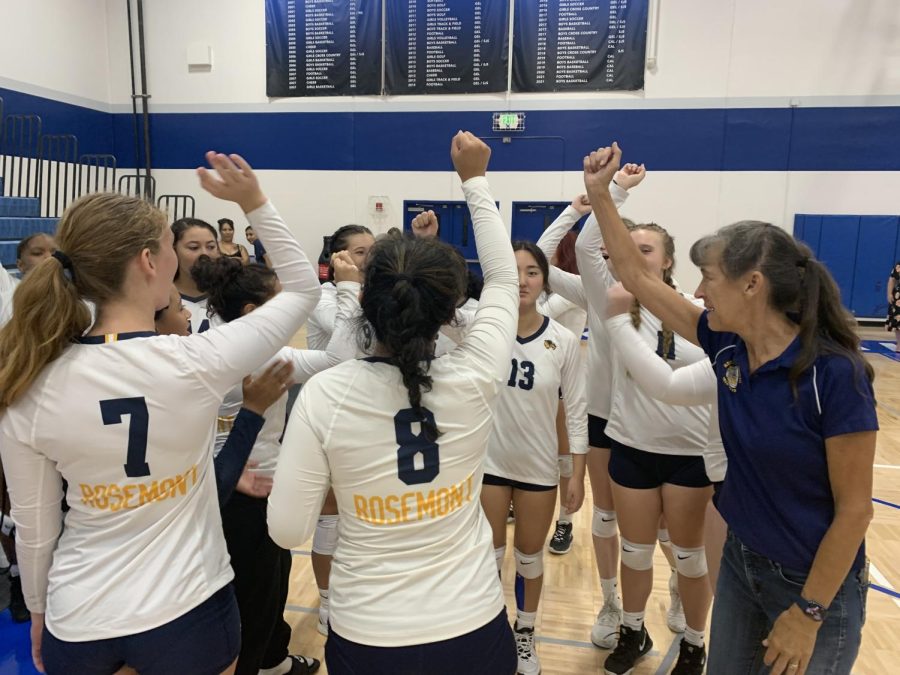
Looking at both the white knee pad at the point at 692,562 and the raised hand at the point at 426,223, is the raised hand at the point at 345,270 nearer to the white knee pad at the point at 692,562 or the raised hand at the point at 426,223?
the raised hand at the point at 426,223

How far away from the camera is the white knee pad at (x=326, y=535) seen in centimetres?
273

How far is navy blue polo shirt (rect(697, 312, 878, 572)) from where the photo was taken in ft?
4.31

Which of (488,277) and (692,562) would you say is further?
(692,562)

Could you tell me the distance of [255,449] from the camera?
6.89 feet

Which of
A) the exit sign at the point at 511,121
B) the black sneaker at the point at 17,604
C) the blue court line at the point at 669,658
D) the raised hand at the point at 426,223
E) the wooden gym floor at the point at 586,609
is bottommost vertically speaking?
the wooden gym floor at the point at 586,609

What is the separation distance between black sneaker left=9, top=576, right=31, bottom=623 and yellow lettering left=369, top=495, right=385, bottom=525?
2.41m

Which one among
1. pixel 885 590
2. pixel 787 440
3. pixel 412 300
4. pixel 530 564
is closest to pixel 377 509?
pixel 412 300

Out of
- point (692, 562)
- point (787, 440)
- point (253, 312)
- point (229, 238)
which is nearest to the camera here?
point (787, 440)

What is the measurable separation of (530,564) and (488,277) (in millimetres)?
1447

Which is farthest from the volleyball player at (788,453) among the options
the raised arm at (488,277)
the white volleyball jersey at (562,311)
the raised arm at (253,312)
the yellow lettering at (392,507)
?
the white volleyball jersey at (562,311)

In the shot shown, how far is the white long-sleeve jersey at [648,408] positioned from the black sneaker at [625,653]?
32.4 inches

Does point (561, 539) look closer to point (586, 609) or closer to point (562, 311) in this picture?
point (586, 609)

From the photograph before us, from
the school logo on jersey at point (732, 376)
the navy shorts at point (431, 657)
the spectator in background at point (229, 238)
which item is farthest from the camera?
the spectator in background at point (229, 238)

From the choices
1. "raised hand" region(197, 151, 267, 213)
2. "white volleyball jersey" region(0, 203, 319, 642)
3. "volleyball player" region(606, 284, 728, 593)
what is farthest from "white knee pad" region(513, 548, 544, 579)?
"raised hand" region(197, 151, 267, 213)
